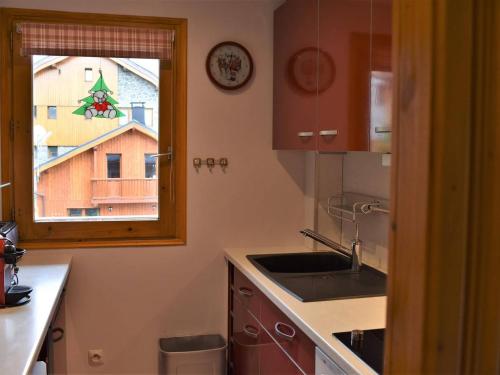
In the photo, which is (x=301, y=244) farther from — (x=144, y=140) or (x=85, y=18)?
(x=85, y=18)

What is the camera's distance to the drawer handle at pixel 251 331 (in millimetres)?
2555

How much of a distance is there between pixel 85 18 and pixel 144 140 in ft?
2.37

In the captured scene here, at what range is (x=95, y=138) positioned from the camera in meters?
3.06

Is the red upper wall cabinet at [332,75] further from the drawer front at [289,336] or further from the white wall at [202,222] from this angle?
the drawer front at [289,336]

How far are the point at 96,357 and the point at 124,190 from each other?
95 centimetres

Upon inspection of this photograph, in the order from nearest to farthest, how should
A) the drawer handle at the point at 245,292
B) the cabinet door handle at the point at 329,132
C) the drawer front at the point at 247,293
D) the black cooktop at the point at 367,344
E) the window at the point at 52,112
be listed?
the black cooktop at the point at 367,344 < the cabinet door handle at the point at 329,132 < the drawer front at the point at 247,293 < the drawer handle at the point at 245,292 < the window at the point at 52,112

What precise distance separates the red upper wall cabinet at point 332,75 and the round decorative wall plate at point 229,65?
18cm

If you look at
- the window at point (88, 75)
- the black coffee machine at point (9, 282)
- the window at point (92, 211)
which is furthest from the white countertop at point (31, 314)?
the window at point (88, 75)

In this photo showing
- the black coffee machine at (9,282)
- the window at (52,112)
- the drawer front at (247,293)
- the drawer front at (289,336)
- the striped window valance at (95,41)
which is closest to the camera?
the drawer front at (289,336)

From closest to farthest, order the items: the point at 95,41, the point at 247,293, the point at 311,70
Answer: the point at 311,70 < the point at 247,293 < the point at 95,41

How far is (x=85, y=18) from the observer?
2.94 meters

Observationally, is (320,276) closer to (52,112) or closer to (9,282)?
(9,282)

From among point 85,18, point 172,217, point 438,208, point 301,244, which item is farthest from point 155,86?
point 438,208

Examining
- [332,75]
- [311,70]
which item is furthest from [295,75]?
[332,75]
